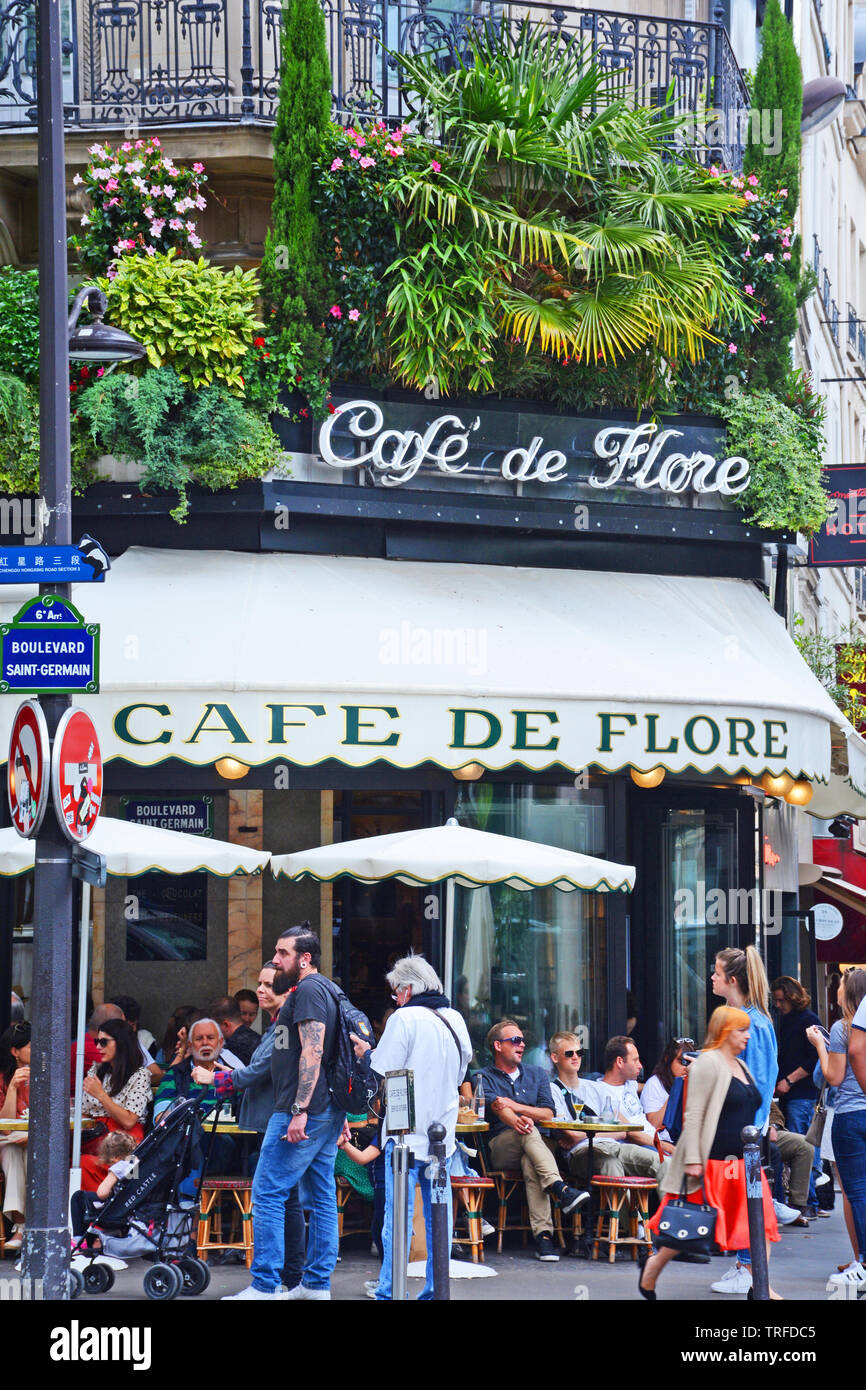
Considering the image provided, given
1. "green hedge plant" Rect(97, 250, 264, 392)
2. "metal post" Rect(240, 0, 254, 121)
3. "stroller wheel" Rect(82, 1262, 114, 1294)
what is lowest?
"stroller wheel" Rect(82, 1262, 114, 1294)

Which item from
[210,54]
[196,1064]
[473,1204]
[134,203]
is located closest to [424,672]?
[196,1064]

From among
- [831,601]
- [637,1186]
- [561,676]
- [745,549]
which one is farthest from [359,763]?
[831,601]

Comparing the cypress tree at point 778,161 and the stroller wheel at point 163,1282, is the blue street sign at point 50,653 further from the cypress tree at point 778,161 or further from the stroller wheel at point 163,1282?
the cypress tree at point 778,161

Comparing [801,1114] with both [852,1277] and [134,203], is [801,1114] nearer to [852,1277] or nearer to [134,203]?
[852,1277]

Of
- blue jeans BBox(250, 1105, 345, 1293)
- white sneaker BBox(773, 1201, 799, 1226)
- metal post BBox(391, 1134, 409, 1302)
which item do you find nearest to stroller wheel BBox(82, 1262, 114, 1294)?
blue jeans BBox(250, 1105, 345, 1293)

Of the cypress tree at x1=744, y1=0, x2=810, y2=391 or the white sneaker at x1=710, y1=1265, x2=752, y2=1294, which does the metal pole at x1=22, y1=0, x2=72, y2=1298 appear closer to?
the white sneaker at x1=710, y1=1265, x2=752, y2=1294

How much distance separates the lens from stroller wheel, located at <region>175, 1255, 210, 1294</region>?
1057cm

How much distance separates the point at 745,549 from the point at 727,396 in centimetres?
128

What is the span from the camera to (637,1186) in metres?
12.2

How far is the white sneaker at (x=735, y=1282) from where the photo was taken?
36.3ft

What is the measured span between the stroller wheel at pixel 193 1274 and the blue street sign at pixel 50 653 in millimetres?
3259

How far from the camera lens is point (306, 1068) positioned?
10266 millimetres

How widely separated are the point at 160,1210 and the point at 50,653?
3.24 metres

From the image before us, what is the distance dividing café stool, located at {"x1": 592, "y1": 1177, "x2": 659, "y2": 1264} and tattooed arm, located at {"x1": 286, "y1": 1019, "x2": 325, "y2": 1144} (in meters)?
2.84
